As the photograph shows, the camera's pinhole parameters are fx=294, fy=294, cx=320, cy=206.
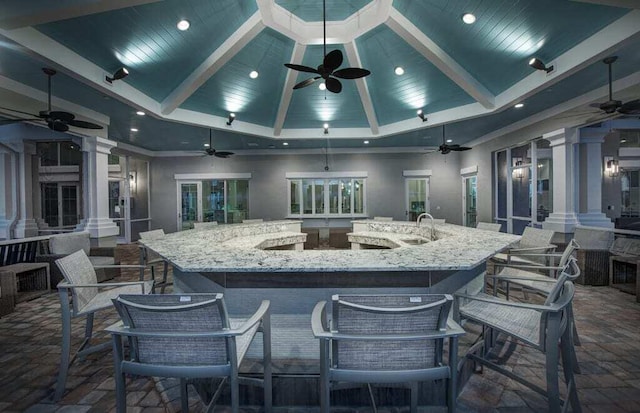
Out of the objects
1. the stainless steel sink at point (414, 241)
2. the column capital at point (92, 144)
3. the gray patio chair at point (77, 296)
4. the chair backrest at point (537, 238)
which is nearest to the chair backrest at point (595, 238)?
the chair backrest at point (537, 238)

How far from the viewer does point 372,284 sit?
6.00 ft

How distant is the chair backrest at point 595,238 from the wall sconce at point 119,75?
23.9 feet

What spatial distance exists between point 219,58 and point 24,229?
716 centimetres

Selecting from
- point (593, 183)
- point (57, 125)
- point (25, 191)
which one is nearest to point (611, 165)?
point (593, 183)

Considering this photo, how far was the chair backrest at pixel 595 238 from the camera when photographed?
4633mm

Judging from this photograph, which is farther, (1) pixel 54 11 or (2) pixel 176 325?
(1) pixel 54 11

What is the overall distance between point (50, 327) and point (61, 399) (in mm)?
1696

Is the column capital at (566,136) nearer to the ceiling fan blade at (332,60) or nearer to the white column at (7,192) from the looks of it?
the ceiling fan blade at (332,60)

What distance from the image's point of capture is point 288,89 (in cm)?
583

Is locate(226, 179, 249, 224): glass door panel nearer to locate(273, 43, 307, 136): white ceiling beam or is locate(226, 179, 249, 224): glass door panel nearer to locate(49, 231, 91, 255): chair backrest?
locate(273, 43, 307, 136): white ceiling beam

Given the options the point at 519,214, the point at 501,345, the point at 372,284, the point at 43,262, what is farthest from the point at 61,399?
the point at 519,214

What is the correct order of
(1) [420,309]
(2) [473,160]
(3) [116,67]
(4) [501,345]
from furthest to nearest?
(2) [473,160] < (3) [116,67] < (4) [501,345] < (1) [420,309]

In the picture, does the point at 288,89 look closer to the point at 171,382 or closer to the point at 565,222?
the point at 171,382

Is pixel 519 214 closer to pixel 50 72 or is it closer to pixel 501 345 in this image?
pixel 501 345
